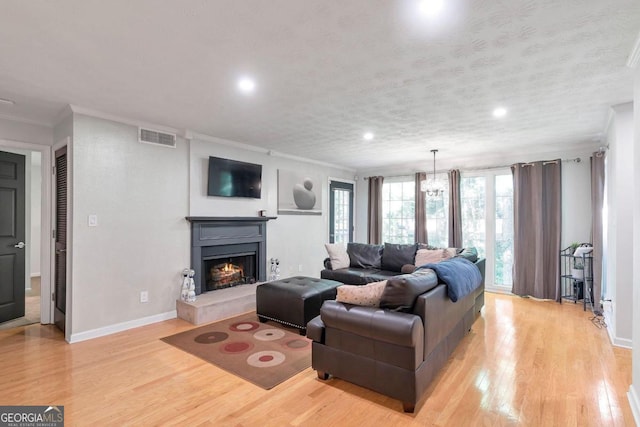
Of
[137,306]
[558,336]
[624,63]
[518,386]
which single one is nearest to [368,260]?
[558,336]

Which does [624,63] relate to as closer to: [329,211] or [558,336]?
[558,336]

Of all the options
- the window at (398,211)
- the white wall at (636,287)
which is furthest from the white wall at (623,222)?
the window at (398,211)

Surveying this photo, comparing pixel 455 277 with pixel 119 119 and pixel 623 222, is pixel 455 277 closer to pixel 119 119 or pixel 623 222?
pixel 623 222

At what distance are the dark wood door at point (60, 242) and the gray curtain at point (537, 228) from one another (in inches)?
257

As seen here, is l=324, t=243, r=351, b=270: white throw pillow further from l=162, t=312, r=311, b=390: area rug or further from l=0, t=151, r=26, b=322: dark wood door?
l=0, t=151, r=26, b=322: dark wood door

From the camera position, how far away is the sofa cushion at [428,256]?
16.2 feet

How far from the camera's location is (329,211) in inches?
278

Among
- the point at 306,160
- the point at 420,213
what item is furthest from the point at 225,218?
the point at 420,213

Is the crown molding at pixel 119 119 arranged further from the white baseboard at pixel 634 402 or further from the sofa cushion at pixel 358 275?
the white baseboard at pixel 634 402

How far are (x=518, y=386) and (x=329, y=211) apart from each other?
4.92m

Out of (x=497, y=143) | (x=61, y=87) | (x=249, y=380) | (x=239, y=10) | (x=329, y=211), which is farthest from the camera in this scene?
(x=329, y=211)

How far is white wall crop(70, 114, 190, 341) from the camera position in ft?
11.4

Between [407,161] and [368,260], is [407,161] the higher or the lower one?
the higher one

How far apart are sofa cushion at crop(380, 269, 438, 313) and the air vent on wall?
339cm
